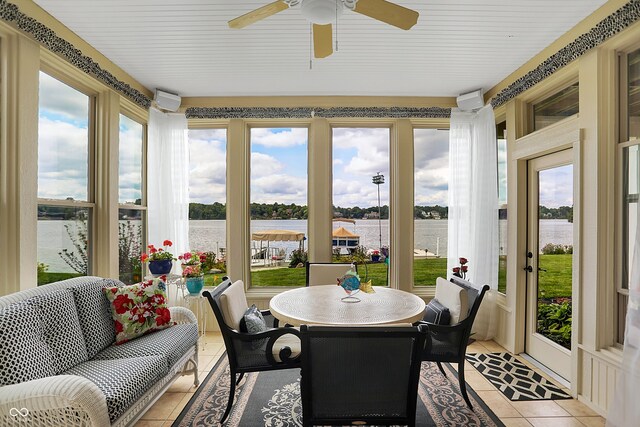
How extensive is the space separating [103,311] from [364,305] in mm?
1868

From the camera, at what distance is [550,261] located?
305cm

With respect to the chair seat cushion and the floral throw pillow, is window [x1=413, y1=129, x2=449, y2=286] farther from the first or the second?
the floral throw pillow

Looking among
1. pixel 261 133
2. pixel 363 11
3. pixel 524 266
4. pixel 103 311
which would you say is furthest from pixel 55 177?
Answer: pixel 524 266

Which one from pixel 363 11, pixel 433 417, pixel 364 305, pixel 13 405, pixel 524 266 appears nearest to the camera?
pixel 13 405

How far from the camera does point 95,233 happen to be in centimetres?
306

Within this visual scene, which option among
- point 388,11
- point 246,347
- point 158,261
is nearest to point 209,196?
point 158,261

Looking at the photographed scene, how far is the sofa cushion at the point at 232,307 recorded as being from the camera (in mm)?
2201

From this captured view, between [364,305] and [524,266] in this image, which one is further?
[524,266]

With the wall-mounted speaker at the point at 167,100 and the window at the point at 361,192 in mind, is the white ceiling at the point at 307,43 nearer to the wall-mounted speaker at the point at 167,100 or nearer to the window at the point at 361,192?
the wall-mounted speaker at the point at 167,100

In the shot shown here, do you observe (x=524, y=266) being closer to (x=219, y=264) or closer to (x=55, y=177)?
(x=219, y=264)

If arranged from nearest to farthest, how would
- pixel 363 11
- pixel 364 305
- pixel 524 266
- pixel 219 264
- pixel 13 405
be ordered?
pixel 13 405 → pixel 363 11 → pixel 364 305 → pixel 524 266 → pixel 219 264

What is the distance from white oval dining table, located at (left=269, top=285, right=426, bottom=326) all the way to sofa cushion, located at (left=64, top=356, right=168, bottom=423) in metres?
0.79

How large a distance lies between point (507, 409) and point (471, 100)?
2.94 metres

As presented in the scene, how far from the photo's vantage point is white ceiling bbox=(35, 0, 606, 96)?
2279 mm
